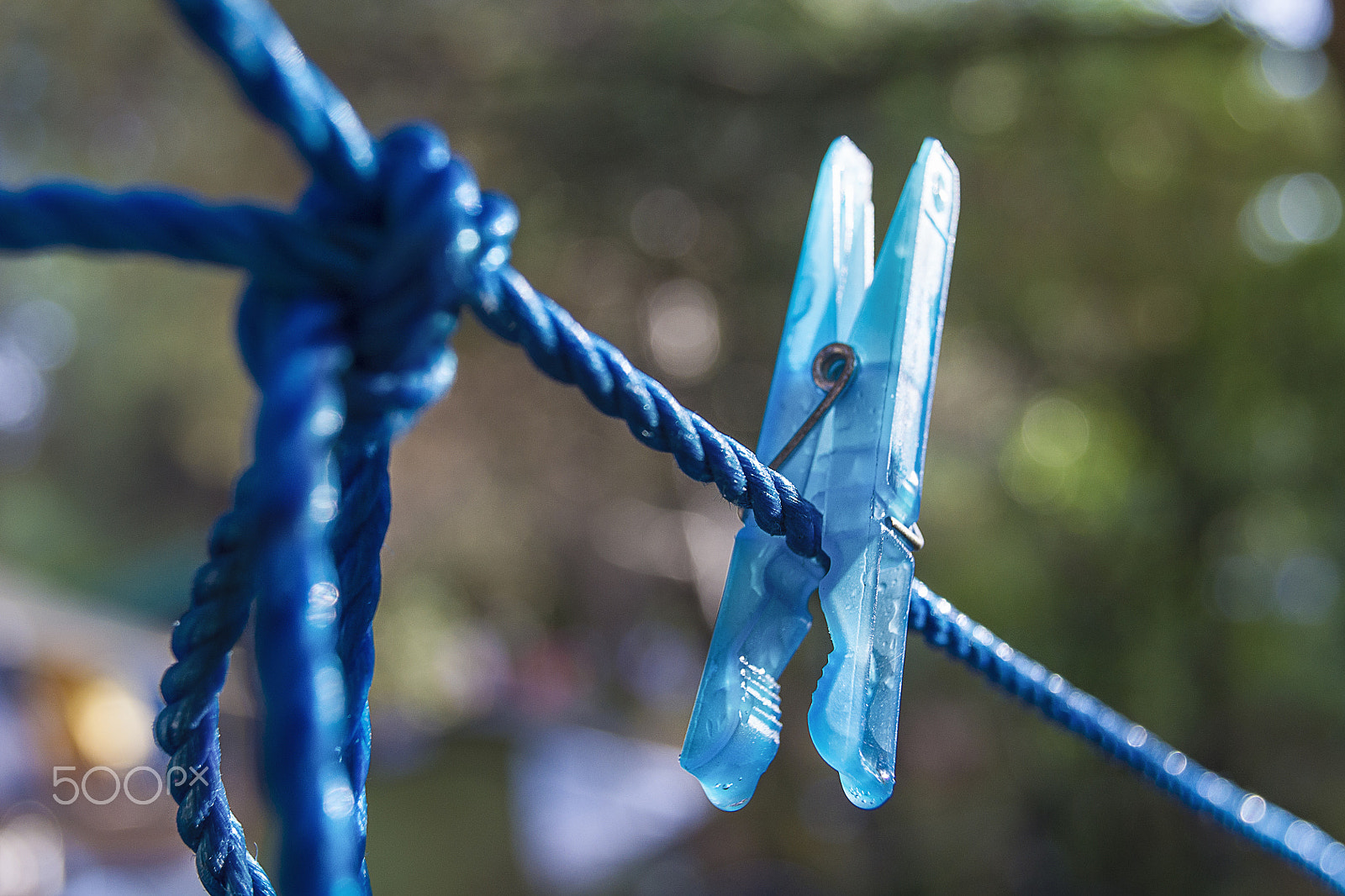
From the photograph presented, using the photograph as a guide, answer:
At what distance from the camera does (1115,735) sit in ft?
1.78

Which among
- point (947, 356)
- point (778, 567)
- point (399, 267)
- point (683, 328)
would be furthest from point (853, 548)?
point (947, 356)

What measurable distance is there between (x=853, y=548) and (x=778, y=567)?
0.04 m

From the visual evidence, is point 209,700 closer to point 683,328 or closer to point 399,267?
point 399,267

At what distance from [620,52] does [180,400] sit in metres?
4.26

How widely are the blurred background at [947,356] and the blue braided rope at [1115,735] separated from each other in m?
1.54

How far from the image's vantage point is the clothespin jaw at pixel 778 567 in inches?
15.2

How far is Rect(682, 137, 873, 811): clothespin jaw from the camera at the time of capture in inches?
15.2

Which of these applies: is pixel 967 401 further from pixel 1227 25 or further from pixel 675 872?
pixel 675 872

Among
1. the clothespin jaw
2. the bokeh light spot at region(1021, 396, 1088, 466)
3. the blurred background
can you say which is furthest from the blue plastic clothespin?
the bokeh light spot at region(1021, 396, 1088, 466)

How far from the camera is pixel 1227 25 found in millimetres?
2045

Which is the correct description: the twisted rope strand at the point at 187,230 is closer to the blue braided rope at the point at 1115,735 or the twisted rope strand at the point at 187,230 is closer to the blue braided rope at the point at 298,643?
the blue braided rope at the point at 298,643

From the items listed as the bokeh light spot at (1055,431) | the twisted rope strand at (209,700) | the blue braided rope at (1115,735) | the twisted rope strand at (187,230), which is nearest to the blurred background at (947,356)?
the bokeh light spot at (1055,431)

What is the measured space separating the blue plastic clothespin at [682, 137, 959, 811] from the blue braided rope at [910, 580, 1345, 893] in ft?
0.11

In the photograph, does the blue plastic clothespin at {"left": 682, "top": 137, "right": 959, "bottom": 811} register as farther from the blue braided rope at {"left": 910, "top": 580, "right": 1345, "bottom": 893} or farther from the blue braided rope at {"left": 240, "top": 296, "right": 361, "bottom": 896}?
the blue braided rope at {"left": 240, "top": 296, "right": 361, "bottom": 896}
